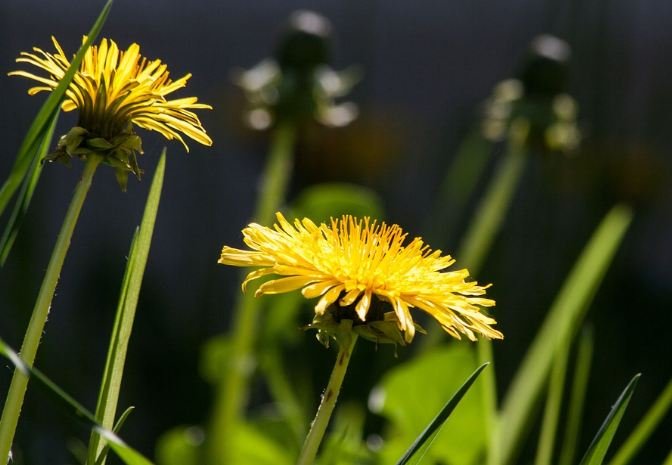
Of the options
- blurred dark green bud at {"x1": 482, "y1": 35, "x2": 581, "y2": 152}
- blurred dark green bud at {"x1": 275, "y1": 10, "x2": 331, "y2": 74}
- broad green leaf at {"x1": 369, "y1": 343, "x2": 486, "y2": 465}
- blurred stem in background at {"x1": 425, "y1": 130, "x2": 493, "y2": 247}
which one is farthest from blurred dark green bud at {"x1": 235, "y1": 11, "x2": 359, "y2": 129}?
blurred stem in background at {"x1": 425, "y1": 130, "x2": 493, "y2": 247}

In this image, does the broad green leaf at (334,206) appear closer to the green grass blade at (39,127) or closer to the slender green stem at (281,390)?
the slender green stem at (281,390)

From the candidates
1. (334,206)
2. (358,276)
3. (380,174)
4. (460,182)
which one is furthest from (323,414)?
(380,174)

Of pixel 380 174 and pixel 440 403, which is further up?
pixel 380 174

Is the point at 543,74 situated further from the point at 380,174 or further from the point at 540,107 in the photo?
the point at 380,174

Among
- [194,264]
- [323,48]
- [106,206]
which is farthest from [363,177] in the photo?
[323,48]

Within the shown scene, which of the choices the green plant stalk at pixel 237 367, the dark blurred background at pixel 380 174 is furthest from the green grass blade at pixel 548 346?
the dark blurred background at pixel 380 174

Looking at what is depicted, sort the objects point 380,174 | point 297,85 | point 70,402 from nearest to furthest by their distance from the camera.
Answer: point 70,402, point 297,85, point 380,174

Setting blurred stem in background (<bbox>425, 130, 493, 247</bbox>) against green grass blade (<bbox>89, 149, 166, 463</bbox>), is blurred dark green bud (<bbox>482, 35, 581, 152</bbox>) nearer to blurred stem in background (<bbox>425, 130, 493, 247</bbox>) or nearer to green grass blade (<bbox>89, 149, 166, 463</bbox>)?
blurred stem in background (<bbox>425, 130, 493, 247</bbox>)
